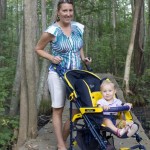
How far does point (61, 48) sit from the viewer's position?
4.71m

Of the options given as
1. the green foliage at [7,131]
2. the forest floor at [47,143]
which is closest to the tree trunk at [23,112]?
the forest floor at [47,143]

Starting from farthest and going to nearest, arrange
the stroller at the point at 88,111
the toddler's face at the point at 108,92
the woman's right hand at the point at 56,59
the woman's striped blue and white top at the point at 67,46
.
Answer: the woman's striped blue and white top at the point at 67,46
the woman's right hand at the point at 56,59
the toddler's face at the point at 108,92
the stroller at the point at 88,111

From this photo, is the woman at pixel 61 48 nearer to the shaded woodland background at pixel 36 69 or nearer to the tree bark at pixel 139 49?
the shaded woodland background at pixel 36 69

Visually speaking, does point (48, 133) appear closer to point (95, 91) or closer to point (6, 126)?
point (6, 126)

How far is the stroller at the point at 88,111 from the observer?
14.2ft

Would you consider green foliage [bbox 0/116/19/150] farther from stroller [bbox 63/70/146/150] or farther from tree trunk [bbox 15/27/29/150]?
stroller [bbox 63/70/146/150]

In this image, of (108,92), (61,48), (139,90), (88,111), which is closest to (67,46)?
(61,48)

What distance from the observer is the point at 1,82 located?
638cm

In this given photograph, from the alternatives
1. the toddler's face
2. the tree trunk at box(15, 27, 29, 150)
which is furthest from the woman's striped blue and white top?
the tree trunk at box(15, 27, 29, 150)

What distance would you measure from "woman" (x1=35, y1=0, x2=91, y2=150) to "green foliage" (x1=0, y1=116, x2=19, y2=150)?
4.70 feet

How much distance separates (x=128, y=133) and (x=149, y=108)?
298 inches

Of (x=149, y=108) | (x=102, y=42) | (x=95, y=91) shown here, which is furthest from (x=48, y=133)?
(x=102, y=42)

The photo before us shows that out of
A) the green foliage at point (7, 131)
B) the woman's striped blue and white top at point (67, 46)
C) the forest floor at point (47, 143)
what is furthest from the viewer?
the green foliage at point (7, 131)

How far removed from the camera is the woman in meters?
4.64
